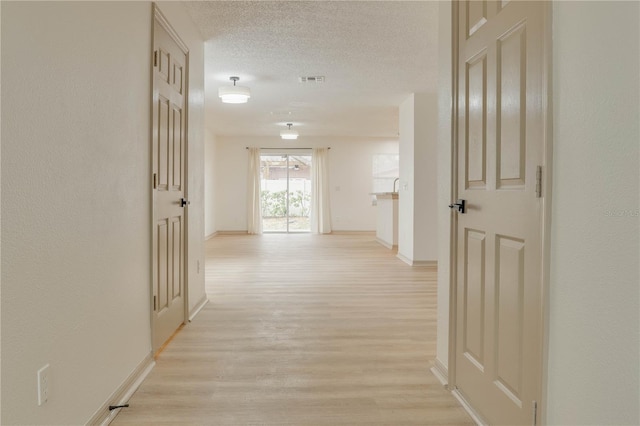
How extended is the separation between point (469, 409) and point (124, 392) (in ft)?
5.57

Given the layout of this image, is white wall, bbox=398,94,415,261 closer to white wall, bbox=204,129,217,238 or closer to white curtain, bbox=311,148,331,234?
white curtain, bbox=311,148,331,234

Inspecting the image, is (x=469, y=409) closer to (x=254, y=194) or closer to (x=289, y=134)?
(x=289, y=134)

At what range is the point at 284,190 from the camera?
1150cm

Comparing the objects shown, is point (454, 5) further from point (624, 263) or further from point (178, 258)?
point (178, 258)

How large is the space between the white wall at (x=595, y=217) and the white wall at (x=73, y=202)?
5.70 ft

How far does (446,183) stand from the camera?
2.43 metres

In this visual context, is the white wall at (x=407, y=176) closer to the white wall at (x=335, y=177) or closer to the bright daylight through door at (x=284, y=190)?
the white wall at (x=335, y=177)

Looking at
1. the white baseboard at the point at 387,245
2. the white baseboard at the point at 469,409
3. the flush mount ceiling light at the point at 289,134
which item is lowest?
the white baseboard at the point at 469,409

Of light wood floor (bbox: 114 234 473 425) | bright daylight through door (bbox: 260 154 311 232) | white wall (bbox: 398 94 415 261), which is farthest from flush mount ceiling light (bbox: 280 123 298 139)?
light wood floor (bbox: 114 234 473 425)

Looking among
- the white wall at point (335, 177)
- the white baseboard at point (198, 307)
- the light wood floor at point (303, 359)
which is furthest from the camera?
the white wall at point (335, 177)

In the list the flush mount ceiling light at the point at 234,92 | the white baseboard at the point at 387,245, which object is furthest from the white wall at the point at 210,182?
the flush mount ceiling light at the point at 234,92

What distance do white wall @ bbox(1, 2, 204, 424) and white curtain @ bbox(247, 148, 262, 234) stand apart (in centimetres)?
852

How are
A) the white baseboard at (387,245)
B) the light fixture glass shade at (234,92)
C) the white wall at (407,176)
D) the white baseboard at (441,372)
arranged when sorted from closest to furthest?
the white baseboard at (441,372)
the light fixture glass shade at (234,92)
the white wall at (407,176)
the white baseboard at (387,245)

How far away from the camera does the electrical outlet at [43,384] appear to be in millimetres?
1505
